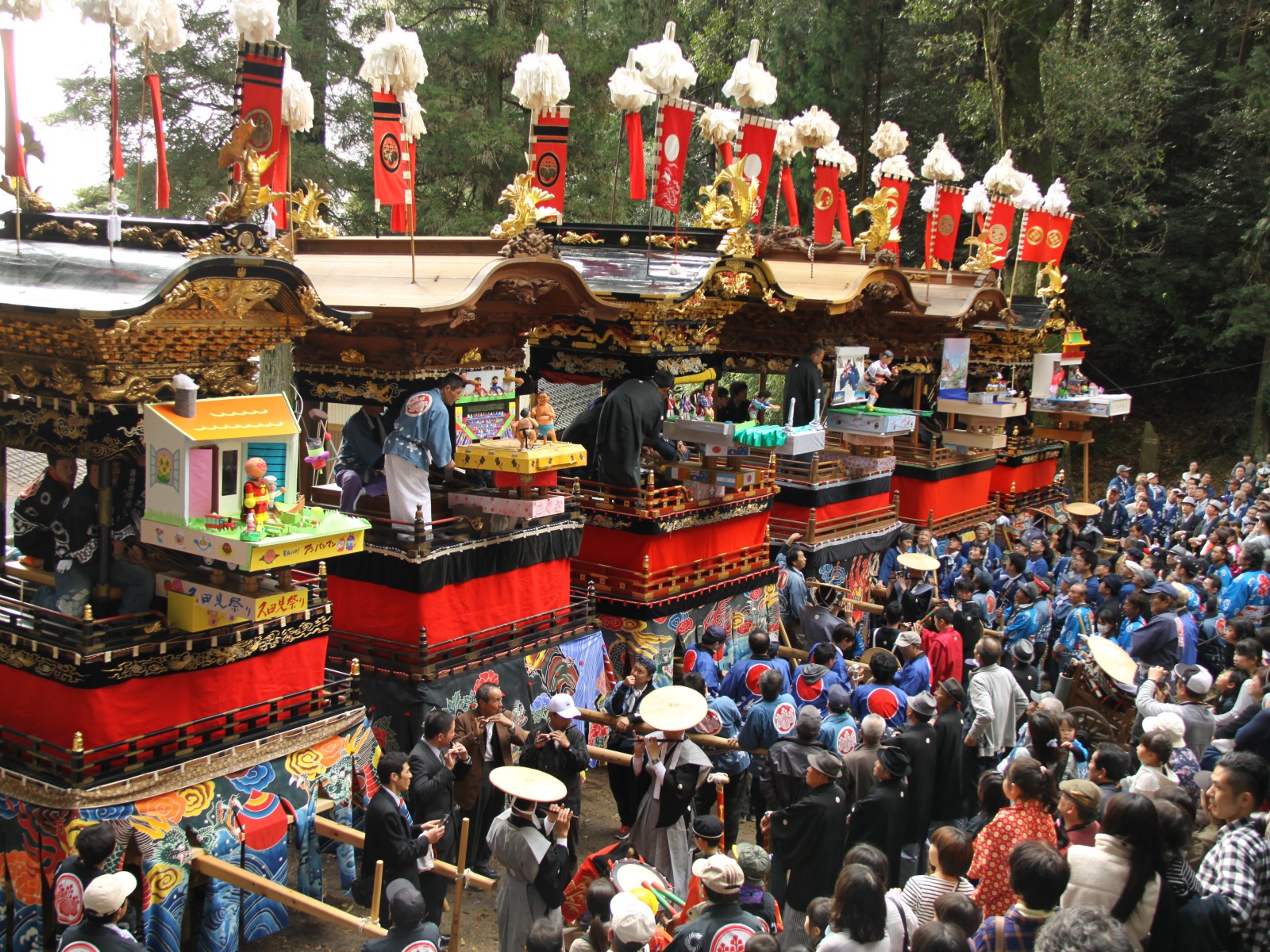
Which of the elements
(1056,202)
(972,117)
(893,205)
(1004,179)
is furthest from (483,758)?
(972,117)

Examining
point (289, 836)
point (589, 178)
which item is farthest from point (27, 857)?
point (589, 178)

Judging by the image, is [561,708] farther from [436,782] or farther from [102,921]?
[102,921]

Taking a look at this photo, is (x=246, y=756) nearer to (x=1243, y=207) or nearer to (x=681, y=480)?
(x=681, y=480)

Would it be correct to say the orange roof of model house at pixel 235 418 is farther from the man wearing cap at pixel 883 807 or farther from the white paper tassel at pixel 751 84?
the white paper tassel at pixel 751 84

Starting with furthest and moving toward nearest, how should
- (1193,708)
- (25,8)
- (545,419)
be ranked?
(545,419)
(1193,708)
(25,8)

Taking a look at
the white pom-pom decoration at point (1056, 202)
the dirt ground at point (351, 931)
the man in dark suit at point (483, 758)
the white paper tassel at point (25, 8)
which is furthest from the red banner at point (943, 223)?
the white paper tassel at point (25, 8)

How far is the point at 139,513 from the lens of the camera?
7555 millimetres

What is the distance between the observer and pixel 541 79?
11.3m

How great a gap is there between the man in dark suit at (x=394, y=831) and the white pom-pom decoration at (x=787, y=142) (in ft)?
34.6

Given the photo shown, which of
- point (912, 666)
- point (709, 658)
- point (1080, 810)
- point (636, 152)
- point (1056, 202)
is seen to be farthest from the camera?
point (1056, 202)

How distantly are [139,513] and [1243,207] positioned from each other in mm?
27207

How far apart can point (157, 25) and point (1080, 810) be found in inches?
304

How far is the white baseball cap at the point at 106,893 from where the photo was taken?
500cm

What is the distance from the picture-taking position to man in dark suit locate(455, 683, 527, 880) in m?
7.61
